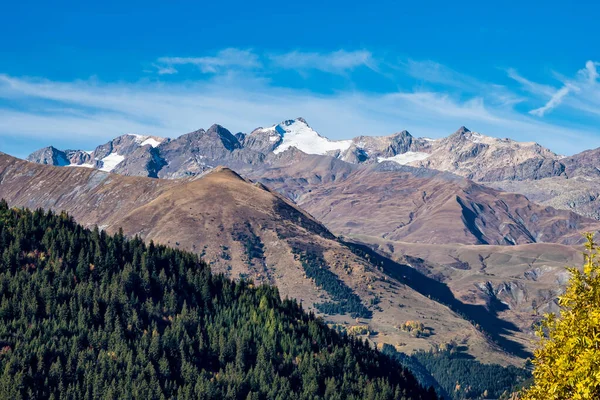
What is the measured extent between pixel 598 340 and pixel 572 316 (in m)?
2.40

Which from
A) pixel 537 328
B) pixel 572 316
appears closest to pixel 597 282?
pixel 572 316

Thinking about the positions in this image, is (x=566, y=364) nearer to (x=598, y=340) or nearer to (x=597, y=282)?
(x=598, y=340)

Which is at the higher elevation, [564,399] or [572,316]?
[572,316]

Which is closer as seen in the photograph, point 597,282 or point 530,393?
point 597,282

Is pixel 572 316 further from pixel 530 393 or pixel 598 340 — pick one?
pixel 530 393

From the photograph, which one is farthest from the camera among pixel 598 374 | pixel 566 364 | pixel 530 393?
pixel 530 393

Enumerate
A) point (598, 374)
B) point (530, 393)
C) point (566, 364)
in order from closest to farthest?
point (598, 374), point (566, 364), point (530, 393)

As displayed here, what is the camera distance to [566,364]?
36.4 meters

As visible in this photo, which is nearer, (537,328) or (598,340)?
(598,340)

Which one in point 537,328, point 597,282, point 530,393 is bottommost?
point 530,393

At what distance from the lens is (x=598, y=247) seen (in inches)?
1516

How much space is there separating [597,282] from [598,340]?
10.1 feet

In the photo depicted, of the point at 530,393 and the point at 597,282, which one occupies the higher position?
the point at 597,282

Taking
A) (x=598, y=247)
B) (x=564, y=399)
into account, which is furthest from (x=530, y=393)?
(x=598, y=247)
